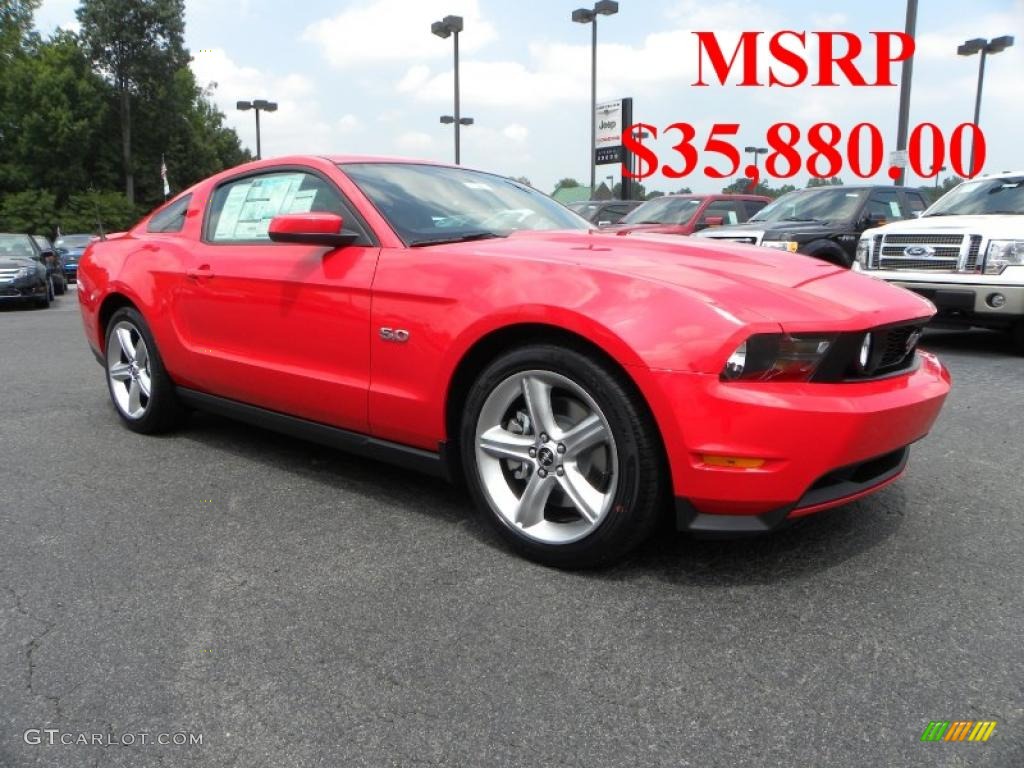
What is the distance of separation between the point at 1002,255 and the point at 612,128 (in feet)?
81.0

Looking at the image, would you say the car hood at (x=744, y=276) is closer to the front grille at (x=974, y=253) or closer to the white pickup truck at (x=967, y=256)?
the white pickup truck at (x=967, y=256)

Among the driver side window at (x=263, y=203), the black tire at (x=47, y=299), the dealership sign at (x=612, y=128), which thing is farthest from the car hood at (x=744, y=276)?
the dealership sign at (x=612, y=128)

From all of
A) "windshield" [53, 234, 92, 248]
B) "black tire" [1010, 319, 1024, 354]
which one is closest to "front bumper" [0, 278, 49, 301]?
"windshield" [53, 234, 92, 248]

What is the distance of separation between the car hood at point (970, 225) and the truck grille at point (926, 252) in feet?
0.21

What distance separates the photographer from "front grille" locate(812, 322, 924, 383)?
251 cm

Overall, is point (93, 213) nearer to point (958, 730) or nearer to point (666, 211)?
point (666, 211)

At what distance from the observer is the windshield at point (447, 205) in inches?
135

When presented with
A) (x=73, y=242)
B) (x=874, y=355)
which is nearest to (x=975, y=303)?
(x=874, y=355)

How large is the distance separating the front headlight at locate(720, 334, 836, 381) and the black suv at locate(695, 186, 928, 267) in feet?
23.8

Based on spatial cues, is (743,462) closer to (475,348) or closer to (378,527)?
(475,348)

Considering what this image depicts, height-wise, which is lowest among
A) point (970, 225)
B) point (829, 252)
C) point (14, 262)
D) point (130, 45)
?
point (14, 262)

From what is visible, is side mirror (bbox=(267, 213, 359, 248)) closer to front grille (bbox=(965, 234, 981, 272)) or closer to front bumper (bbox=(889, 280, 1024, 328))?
front bumper (bbox=(889, 280, 1024, 328))

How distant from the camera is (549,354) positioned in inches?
108

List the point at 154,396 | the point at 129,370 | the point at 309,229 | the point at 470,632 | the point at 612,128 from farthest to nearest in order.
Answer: the point at 612,128 < the point at 129,370 < the point at 154,396 < the point at 309,229 < the point at 470,632
